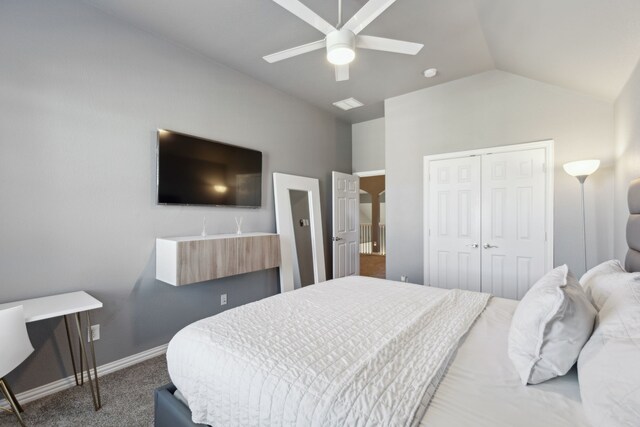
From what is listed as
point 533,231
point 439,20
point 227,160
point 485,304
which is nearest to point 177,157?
point 227,160

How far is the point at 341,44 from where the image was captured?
1826 mm

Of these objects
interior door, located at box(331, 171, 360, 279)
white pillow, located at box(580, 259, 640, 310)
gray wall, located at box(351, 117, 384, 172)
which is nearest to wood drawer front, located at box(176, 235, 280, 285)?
interior door, located at box(331, 171, 360, 279)

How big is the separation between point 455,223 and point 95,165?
3.81 m

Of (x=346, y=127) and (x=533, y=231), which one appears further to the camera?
(x=346, y=127)

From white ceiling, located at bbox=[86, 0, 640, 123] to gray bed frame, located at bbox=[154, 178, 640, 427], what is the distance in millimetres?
984

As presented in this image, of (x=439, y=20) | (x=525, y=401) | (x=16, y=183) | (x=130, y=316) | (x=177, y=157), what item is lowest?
(x=130, y=316)

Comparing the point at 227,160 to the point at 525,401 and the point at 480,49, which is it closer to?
the point at 480,49

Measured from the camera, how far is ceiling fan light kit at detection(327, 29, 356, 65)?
5.95 ft

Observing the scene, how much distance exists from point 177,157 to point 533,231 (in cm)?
382

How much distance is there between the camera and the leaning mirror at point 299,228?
377cm

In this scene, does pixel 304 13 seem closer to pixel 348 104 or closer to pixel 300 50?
pixel 300 50

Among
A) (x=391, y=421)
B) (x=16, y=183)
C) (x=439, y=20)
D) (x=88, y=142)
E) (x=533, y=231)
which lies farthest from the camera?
(x=533, y=231)

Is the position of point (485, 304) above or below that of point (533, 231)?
→ below

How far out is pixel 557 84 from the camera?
2951 millimetres
